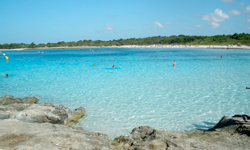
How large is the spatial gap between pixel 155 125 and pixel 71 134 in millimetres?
3370

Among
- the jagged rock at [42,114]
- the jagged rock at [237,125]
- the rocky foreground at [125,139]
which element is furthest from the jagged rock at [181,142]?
the jagged rock at [42,114]

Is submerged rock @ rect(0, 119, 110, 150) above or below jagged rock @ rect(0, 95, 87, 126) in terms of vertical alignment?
above

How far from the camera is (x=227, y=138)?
4680mm

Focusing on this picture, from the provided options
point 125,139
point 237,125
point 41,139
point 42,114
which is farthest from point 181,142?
point 42,114

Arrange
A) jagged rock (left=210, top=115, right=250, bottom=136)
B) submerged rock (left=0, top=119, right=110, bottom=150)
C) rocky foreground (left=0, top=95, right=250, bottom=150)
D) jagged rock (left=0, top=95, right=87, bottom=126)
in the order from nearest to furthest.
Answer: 1. submerged rock (left=0, top=119, right=110, bottom=150)
2. rocky foreground (left=0, top=95, right=250, bottom=150)
3. jagged rock (left=210, top=115, right=250, bottom=136)
4. jagged rock (left=0, top=95, right=87, bottom=126)

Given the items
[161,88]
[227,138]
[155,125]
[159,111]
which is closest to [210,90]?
[161,88]

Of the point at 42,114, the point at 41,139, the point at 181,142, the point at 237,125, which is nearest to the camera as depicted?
the point at 41,139

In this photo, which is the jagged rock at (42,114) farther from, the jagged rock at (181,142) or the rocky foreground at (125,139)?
the jagged rock at (181,142)

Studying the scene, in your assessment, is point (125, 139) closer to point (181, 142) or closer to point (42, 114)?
point (181, 142)

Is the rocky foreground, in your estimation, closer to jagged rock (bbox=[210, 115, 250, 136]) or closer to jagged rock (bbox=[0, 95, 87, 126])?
jagged rock (bbox=[210, 115, 250, 136])

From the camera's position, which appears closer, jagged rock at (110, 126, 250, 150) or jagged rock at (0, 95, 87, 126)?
jagged rock at (110, 126, 250, 150)

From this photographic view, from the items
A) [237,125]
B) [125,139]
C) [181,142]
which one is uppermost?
[237,125]

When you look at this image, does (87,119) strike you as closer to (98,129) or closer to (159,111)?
(98,129)

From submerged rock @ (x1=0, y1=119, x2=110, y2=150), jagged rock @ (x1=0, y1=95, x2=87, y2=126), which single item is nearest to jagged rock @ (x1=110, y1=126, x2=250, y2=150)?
submerged rock @ (x1=0, y1=119, x2=110, y2=150)
